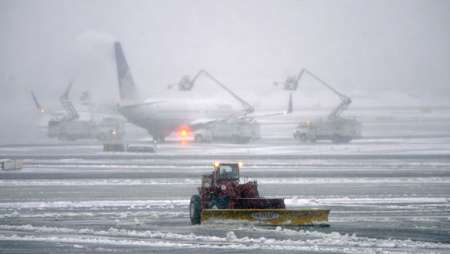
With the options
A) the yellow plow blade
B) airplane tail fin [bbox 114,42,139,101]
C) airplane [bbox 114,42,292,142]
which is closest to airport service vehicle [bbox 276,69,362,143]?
airplane [bbox 114,42,292,142]

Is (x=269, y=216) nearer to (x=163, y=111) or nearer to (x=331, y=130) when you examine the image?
(x=331, y=130)

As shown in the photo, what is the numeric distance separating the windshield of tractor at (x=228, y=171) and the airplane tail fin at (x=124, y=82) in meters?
61.2

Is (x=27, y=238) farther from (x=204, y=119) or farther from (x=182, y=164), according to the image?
(x=204, y=119)

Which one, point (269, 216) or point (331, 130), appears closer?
point (269, 216)

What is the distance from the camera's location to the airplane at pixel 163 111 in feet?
278

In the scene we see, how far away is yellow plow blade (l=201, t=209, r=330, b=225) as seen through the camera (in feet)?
77.1

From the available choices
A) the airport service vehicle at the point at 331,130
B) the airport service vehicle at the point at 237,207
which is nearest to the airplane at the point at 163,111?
the airport service vehicle at the point at 331,130

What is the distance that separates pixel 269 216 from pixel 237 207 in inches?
38.4

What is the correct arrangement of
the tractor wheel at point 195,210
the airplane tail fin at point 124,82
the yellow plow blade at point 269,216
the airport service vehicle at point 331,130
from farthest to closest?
the airplane tail fin at point 124,82 → the airport service vehicle at point 331,130 → the tractor wheel at point 195,210 → the yellow plow blade at point 269,216

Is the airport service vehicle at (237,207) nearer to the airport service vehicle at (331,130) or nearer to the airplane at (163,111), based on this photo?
the airport service vehicle at (331,130)

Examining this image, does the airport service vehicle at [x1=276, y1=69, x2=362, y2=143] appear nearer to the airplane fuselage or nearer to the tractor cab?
the airplane fuselage

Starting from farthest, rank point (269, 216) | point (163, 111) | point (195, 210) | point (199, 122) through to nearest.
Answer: point (199, 122), point (163, 111), point (195, 210), point (269, 216)

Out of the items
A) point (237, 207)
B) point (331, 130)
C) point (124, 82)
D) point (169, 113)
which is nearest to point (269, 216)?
point (237, 207)

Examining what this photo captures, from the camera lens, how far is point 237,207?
24.2 meters
